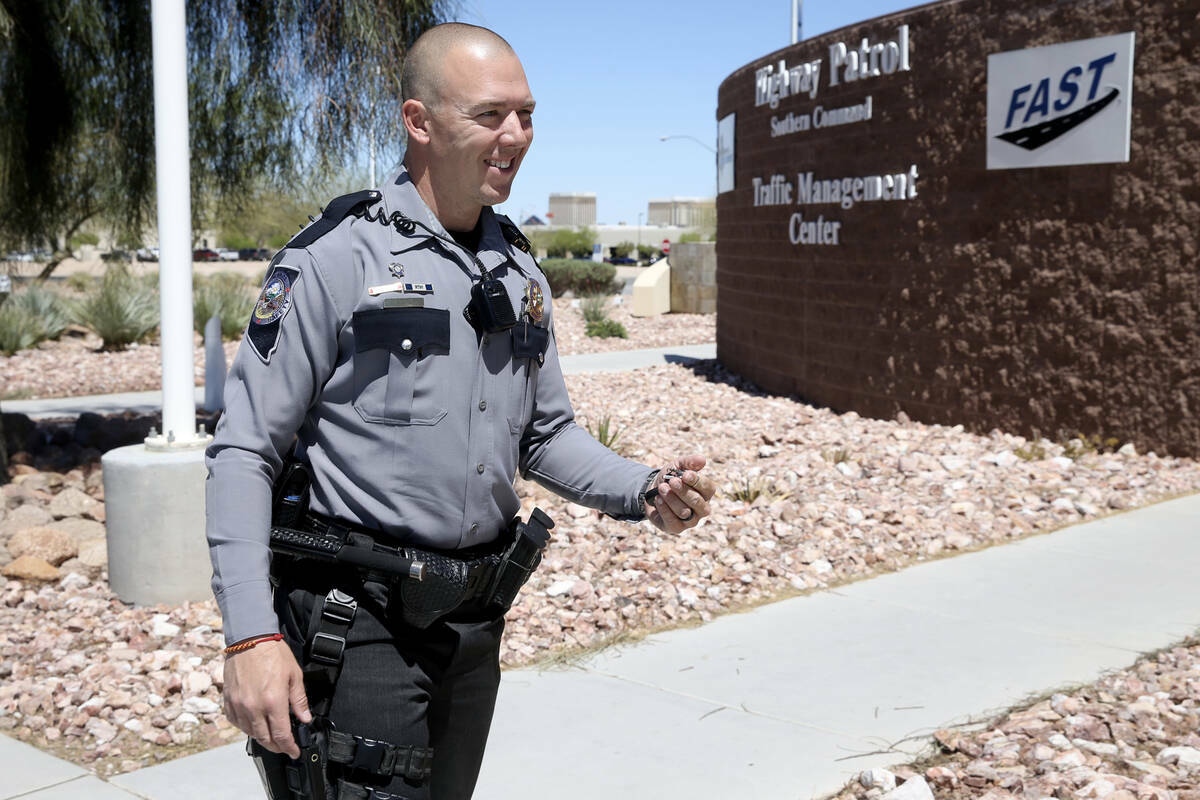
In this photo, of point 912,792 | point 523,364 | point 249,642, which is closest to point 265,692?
point 249,642

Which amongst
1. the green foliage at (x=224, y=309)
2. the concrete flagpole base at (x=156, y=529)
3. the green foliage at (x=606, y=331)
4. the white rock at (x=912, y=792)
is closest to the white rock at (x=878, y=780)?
the white rock at (x=912, y=792)

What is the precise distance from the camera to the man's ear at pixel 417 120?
2.39 meters

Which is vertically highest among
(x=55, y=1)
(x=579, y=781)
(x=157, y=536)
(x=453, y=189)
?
(x=55, y=1)

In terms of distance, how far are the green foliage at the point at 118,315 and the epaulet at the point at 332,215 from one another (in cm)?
1588

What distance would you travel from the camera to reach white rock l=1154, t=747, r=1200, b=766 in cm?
384

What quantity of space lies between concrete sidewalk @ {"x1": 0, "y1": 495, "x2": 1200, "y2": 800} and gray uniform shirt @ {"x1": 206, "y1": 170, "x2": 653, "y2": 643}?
1694 millimetres

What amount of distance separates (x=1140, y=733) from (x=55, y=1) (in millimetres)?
7196

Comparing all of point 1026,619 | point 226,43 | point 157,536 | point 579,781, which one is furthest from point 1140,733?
point 226,43

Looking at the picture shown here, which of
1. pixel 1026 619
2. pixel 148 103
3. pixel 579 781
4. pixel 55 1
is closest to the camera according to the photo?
pixel 579 781

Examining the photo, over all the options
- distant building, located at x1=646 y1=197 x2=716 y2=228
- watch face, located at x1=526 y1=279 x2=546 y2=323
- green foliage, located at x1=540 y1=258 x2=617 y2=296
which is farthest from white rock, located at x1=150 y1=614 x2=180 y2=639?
distant building, located at x1=646 y1=197 x2=716 y2=228

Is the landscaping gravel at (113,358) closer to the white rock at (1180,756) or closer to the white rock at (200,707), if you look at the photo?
the white rock at (200,707)

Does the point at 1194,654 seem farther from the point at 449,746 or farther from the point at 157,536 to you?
the point at 157,536

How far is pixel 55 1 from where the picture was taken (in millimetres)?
7797

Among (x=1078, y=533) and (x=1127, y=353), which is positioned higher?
(x=1127, y=353)
